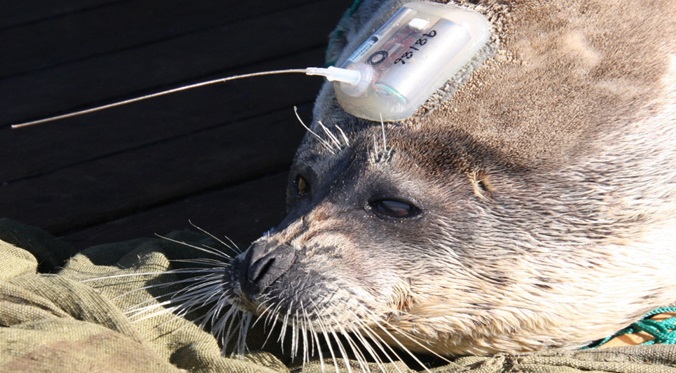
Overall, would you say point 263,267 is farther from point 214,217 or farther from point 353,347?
point 214,217

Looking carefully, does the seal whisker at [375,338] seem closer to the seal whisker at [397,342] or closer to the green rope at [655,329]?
the seal whisker at [397,342]

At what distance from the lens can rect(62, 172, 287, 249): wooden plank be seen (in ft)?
11.2

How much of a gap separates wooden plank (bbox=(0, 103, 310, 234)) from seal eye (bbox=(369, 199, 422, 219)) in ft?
4.58

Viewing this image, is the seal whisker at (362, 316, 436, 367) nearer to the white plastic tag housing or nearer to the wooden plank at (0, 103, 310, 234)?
the white plastic tag housing

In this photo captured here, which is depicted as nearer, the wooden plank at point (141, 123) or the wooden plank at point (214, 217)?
the wooden plank at point (214, 217)

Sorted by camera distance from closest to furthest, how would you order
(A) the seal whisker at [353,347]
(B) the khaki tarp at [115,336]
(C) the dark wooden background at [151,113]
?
(B) the khaki tarp at [115,336], (A) the seal whisker at [353,347], (C) the dark wooden background at [151,113]

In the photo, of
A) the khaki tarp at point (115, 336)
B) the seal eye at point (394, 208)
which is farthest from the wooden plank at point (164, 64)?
the seal eye at point (394, 208)

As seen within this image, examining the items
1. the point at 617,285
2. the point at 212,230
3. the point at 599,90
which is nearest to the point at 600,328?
the point at 617,285

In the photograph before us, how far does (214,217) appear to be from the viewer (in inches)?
139

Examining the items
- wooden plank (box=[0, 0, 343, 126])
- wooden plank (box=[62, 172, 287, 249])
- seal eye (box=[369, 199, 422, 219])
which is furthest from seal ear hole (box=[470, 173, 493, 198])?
wooden plank (box=[0, 0, 343, 126])

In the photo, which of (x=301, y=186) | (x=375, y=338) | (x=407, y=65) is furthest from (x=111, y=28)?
(x=375, y=338)

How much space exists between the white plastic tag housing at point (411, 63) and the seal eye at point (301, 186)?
21cm

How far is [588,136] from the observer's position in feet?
7.61

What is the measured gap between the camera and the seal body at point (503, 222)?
90.7 inches
